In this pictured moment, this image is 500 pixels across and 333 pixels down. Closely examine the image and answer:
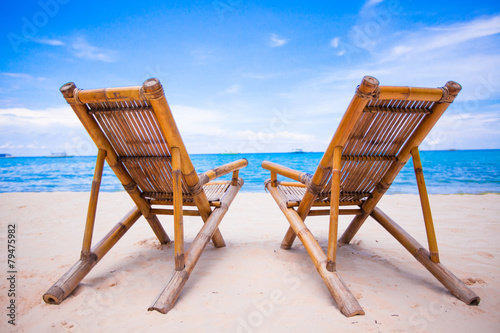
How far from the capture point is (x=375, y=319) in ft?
5.98

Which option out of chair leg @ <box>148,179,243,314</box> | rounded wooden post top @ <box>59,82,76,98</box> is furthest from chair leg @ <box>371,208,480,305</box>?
rounded wooden post top @ <box>59,82,76,98</box>

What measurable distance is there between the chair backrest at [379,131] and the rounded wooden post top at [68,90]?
2.11 meters

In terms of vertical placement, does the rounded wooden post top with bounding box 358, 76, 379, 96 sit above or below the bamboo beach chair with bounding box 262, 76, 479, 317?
above

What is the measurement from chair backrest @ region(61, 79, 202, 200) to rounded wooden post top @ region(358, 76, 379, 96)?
1418mm

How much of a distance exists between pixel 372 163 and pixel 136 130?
2.19 meters

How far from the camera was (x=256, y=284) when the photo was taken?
238cm

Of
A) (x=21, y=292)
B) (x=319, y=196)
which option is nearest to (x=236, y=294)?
(x=319, y=196)

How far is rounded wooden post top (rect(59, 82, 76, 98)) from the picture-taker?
2.02 metres

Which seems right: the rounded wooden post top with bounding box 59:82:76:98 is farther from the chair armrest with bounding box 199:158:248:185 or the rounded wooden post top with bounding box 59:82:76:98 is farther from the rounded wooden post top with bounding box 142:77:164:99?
the chair armrest with bounding box 199:158:248:185

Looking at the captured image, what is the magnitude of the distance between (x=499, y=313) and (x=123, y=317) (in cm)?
273

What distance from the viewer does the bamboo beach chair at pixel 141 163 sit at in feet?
6.48

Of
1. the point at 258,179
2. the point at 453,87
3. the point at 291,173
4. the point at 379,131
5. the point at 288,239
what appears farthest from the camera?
the point at 258,179

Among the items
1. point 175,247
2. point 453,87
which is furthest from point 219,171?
point 453,87

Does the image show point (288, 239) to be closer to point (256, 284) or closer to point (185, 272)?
point (256, 284)
